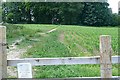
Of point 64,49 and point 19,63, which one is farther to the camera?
point 64,49

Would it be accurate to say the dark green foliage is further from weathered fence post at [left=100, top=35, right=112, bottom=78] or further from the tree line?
weathered fence post at [left=100, top=35, right=112, bottom=78]

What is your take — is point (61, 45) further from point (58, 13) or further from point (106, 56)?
point (106, 56)

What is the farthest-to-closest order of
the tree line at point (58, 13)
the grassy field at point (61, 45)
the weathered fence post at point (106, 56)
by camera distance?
the grassy field at point (61, 45), the tree line at point (58, 13), the weathered fence post at point (106, 56)

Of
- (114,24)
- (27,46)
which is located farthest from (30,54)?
(114,24)

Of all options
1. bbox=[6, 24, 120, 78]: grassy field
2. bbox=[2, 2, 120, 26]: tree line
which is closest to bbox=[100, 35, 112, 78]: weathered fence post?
bbox=[2, 2, 120, 26]: tree line

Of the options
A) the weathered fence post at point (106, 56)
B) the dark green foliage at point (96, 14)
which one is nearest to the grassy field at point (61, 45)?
the dark green foliage at point (96, 14)

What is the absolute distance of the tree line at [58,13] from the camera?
182cm

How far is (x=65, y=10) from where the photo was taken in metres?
1.88

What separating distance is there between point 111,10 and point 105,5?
131 millimetres

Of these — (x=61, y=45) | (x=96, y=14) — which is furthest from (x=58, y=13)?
(x=61, y=45)

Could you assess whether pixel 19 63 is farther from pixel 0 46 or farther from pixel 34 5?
pixel 34 5

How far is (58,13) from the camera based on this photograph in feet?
6.06

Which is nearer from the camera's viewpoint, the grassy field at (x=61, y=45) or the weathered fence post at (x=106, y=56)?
the weathered fence post at (x=106, y=56)

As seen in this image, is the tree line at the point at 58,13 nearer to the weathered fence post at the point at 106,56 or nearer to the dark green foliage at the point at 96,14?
the dark green foliage at the point at 96,14
